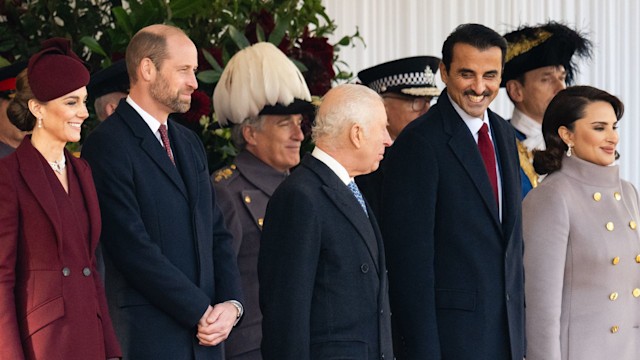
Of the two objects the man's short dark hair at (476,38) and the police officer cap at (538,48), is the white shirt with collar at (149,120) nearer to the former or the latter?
the man's short dark hair at (476,38)

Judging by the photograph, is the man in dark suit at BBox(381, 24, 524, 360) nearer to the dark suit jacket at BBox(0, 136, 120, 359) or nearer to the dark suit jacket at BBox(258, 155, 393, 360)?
the dark suit jacket at BBox(258, 155, 393, 360)

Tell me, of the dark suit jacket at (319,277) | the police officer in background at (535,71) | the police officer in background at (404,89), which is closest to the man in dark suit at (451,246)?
the dark suit jacket at (319,277)

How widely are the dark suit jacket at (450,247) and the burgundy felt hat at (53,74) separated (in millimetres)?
1004

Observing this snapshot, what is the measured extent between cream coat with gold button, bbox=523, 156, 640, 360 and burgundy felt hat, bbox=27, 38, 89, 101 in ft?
5.18

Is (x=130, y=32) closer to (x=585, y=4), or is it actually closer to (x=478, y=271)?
(x=478, y=271)

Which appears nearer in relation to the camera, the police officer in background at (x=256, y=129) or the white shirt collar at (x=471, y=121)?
the white shirt collar at (x=471, y=121)

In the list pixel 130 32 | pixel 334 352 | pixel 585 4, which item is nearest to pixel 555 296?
pixel 334 352

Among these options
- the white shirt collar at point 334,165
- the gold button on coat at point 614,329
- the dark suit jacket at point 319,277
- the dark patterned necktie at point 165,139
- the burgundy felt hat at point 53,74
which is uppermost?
the burgundy felt hat at point 53,74

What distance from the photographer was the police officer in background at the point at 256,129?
13.9 feet

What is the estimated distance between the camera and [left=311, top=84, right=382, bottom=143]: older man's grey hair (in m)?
3.42

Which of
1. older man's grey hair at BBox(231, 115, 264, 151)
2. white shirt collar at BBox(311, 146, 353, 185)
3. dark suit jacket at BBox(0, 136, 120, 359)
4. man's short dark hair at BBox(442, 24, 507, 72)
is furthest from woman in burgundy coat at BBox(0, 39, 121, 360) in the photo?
man's short dark hair at BBox(442, 24, 507, 72)

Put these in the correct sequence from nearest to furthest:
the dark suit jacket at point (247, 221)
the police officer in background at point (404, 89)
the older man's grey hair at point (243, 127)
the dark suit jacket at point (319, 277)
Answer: the dark suit jacket at point (319, 277)
the dark suit jacket at point (247, 221)
the older man's grey hair at point (243, 127)
the police officer in background at point (404, 89)

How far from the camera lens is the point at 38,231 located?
3.14 meters

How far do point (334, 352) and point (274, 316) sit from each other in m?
0.18
